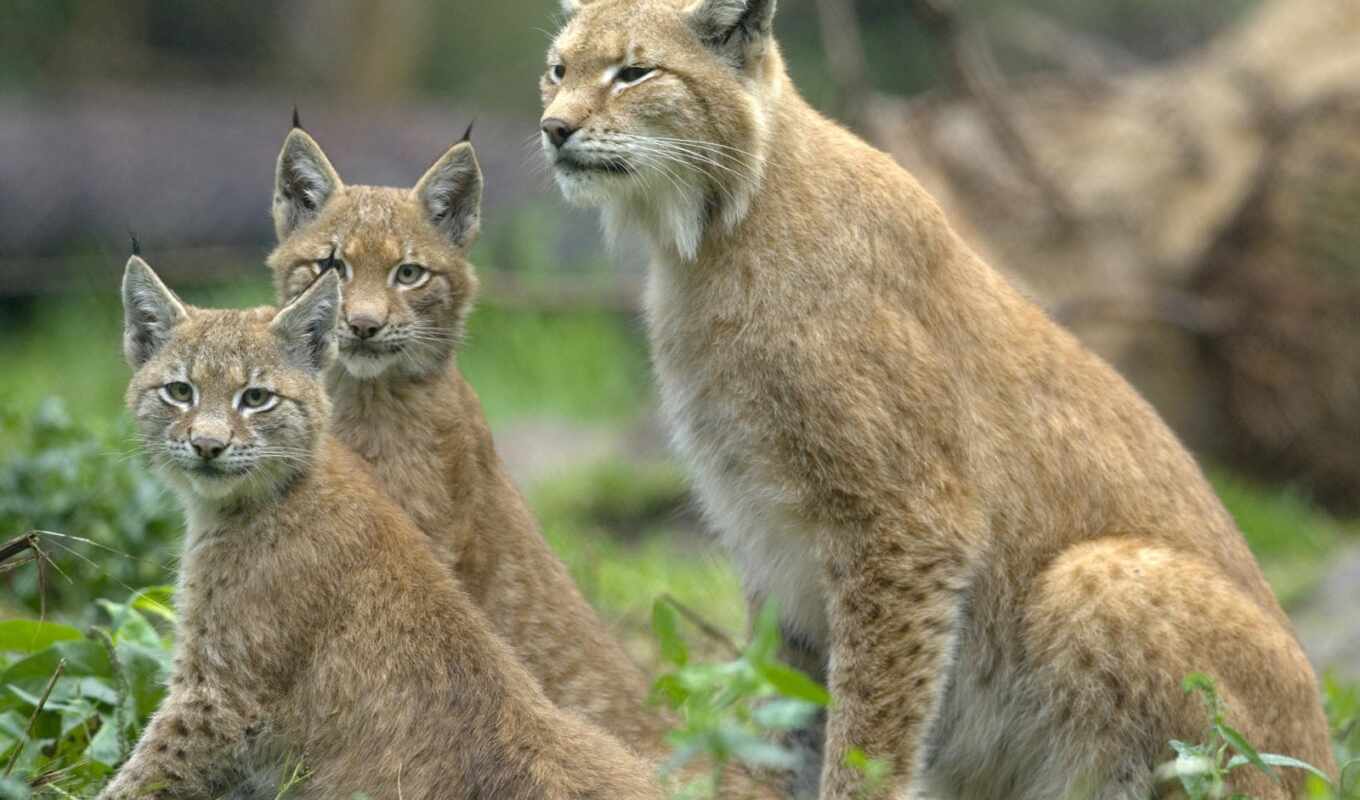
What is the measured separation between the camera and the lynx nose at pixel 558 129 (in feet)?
18.4

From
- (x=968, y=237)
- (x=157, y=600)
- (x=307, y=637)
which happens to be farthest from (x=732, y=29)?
(x=968, y=237)

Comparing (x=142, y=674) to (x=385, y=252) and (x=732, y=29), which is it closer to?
(x=385, y=252)

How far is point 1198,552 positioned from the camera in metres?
5.76

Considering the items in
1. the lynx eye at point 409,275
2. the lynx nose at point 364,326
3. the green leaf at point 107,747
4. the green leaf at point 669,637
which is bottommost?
the green leaf at point 107,747

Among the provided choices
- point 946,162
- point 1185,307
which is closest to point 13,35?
point 946,162

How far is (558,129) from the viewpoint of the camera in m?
5.62

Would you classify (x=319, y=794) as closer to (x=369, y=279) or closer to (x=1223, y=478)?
(x=369, y=279)

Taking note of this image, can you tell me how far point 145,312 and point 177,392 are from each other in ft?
1.15

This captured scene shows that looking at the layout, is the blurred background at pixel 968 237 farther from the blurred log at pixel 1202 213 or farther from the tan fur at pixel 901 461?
the tan fur at pixel 901 461

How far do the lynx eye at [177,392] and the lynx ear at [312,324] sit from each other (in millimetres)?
320

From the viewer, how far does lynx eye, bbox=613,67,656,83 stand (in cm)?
577

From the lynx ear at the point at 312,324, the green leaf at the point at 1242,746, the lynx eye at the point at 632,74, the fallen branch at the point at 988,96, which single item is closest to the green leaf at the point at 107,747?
the lynx ear at the point at 312,324

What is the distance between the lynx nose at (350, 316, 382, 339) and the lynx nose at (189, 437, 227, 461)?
810 mm

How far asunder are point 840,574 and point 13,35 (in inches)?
666
